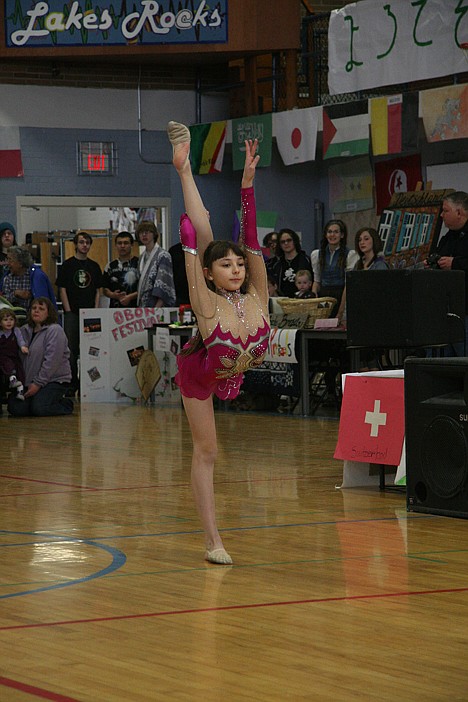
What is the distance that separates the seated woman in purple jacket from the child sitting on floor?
9 centimetres

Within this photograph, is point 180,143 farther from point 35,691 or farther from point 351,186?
point 351,186

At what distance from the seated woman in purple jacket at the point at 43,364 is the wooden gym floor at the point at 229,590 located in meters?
3.75

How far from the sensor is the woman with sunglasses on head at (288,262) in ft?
41.7

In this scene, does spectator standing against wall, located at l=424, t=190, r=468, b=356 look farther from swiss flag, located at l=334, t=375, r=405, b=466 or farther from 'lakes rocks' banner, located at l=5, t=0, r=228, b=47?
'lakes rocks' banner, located at l=5, t=0, r=228, b=47

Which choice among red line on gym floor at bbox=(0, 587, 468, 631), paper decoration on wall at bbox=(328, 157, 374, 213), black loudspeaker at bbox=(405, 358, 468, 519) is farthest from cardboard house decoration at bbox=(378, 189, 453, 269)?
red line on gym floor at bbox=(0, 587, 468, 631)

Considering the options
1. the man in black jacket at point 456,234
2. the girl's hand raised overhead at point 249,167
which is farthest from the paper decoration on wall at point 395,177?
the girl's hand raised overhead at point 249,167

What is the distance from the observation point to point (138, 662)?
3750 mm

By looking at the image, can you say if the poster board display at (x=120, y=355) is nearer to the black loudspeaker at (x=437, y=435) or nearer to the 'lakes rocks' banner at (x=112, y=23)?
the 'lakes rocks' banner at (x=112, y=23)

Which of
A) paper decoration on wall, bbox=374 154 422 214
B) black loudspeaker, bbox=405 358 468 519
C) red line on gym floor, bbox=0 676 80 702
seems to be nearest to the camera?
red line on gym floor, bbox=0 676 80 702

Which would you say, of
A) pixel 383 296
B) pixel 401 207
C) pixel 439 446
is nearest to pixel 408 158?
pixel 401 207

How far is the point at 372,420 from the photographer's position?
744 centimetres

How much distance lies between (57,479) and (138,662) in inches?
174

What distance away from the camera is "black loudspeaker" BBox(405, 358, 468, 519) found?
20.9ft

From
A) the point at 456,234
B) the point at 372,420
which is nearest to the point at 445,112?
the point at 456,234
